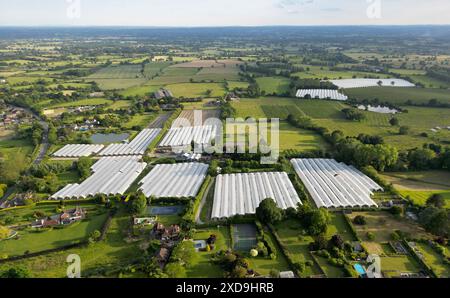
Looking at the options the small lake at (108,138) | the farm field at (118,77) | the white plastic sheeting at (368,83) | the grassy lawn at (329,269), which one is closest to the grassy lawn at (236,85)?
the white plastic sheeting at (368,83)

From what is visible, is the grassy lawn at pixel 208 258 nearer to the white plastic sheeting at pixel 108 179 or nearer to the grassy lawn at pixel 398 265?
the grassy lawn at pixel 398 265

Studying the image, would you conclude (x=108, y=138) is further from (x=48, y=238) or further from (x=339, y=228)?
(x=339, y=228)

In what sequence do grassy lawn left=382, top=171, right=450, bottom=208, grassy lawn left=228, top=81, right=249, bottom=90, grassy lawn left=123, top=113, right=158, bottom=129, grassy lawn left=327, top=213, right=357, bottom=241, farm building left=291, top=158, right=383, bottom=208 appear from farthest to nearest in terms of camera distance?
grassy lawn left=228, top=81, right=249, bottom=90 → grassy lawn left=123, top=113, right=158, bottom=129 → grassy lawn left=382, top=171, right=450, bottom=208 → farm building left=291, top=158, right=383, bottom=208 → grassy lawn left=327, top=213, right=357, bottom=241

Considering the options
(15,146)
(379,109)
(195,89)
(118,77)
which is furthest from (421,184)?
(118,77)

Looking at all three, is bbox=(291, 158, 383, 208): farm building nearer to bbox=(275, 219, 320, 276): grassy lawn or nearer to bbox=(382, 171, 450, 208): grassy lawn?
bbox=(382, 171, 450, 208): grassy lawn

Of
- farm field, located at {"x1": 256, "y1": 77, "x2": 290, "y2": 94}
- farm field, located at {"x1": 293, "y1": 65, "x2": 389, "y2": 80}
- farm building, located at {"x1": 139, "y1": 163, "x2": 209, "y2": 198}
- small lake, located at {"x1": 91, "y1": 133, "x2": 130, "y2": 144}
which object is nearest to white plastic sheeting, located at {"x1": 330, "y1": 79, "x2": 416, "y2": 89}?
farm field, located at {"x1": 293, "y1": 65, "x2": 389, "y2": 80}
